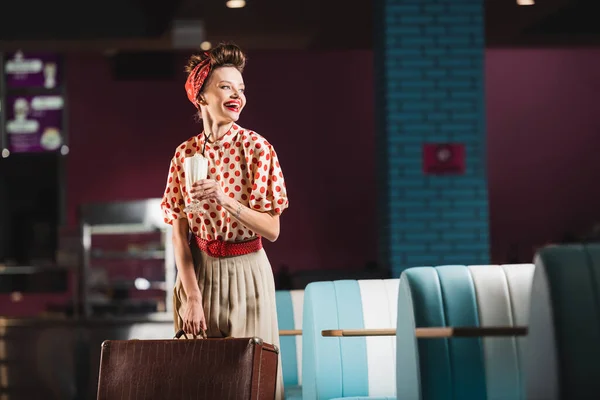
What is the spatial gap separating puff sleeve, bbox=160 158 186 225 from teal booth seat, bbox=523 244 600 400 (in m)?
1.09

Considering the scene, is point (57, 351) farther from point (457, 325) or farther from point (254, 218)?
point (254, 218)

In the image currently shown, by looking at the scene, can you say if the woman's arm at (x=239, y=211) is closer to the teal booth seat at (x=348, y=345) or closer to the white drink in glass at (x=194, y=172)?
the white drink in glass at (x=194, y=172)

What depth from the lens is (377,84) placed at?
24.3 ft

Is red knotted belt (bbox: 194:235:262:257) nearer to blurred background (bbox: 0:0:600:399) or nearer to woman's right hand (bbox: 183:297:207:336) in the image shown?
woman's right hand (bbox: 183:297:207:336)

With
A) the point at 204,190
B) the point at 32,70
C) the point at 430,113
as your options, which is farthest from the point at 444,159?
the point at 32,70

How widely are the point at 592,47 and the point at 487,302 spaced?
8.87m

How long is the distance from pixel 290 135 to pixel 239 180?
8881 mm

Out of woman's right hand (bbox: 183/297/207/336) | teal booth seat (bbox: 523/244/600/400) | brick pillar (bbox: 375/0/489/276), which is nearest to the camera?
teal booth seat (bbox: 523/244/600/400)

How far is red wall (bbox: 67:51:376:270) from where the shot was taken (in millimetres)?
11609

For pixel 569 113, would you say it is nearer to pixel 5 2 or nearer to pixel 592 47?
pixel 592 47

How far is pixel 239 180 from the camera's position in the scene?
2.81m

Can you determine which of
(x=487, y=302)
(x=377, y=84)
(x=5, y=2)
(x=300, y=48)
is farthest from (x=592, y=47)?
(x=487, y=302)

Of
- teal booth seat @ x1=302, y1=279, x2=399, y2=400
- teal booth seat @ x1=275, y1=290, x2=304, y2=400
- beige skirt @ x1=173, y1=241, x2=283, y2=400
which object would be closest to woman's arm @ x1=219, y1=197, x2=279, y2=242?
beige skirt @ x1=173, y1=241, x2=283, y2=400

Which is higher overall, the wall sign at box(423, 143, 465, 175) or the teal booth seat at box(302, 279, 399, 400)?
the wall sign at box(423, 143, 465, 175)
